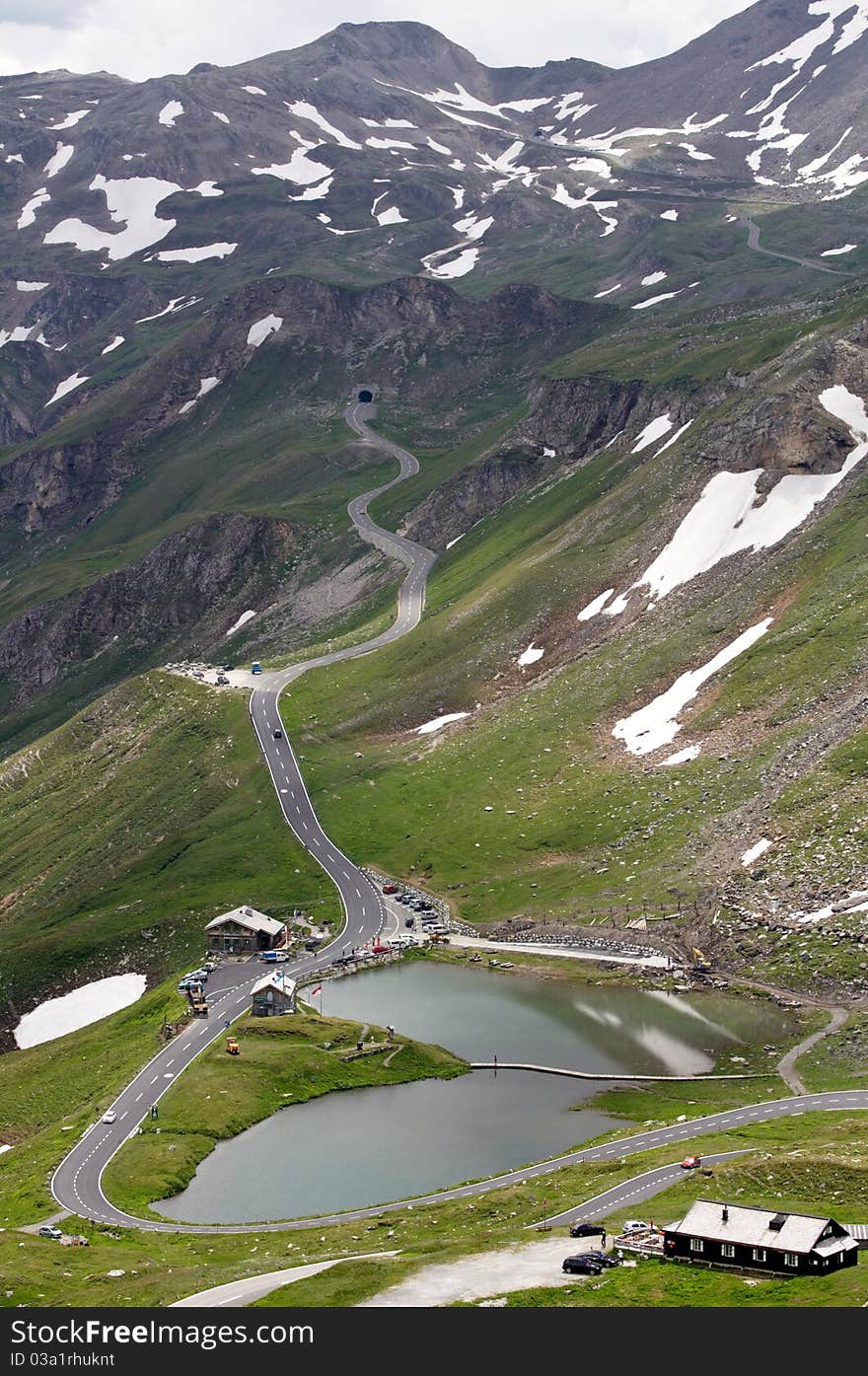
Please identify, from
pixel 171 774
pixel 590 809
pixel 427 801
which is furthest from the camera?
pixel 171 774

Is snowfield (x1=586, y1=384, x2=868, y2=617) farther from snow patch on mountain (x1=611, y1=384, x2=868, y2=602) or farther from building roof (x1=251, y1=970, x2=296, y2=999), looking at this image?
building roof (x1=251, y1=970, x2=296, y2=999)

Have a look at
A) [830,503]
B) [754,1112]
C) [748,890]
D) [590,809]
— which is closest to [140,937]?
[590,809]

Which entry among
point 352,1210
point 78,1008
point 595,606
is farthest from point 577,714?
point 352,1210

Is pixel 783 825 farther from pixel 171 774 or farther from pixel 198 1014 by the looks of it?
pixel 171 774

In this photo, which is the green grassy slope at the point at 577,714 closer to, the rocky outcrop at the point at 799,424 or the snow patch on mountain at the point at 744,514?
the snow patch on mountain at the point at 744,514

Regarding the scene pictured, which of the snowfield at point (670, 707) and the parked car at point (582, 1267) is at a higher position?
the parked car at point (582, 1267)

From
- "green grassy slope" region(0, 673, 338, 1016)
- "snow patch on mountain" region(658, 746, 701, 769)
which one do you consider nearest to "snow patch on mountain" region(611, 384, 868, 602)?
"snow patch on mountain" region(658, 746, 701, 769)

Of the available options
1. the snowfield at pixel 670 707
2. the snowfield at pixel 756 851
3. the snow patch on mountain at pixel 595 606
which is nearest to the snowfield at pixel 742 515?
the snow patch on mountain at pixel 595 606
